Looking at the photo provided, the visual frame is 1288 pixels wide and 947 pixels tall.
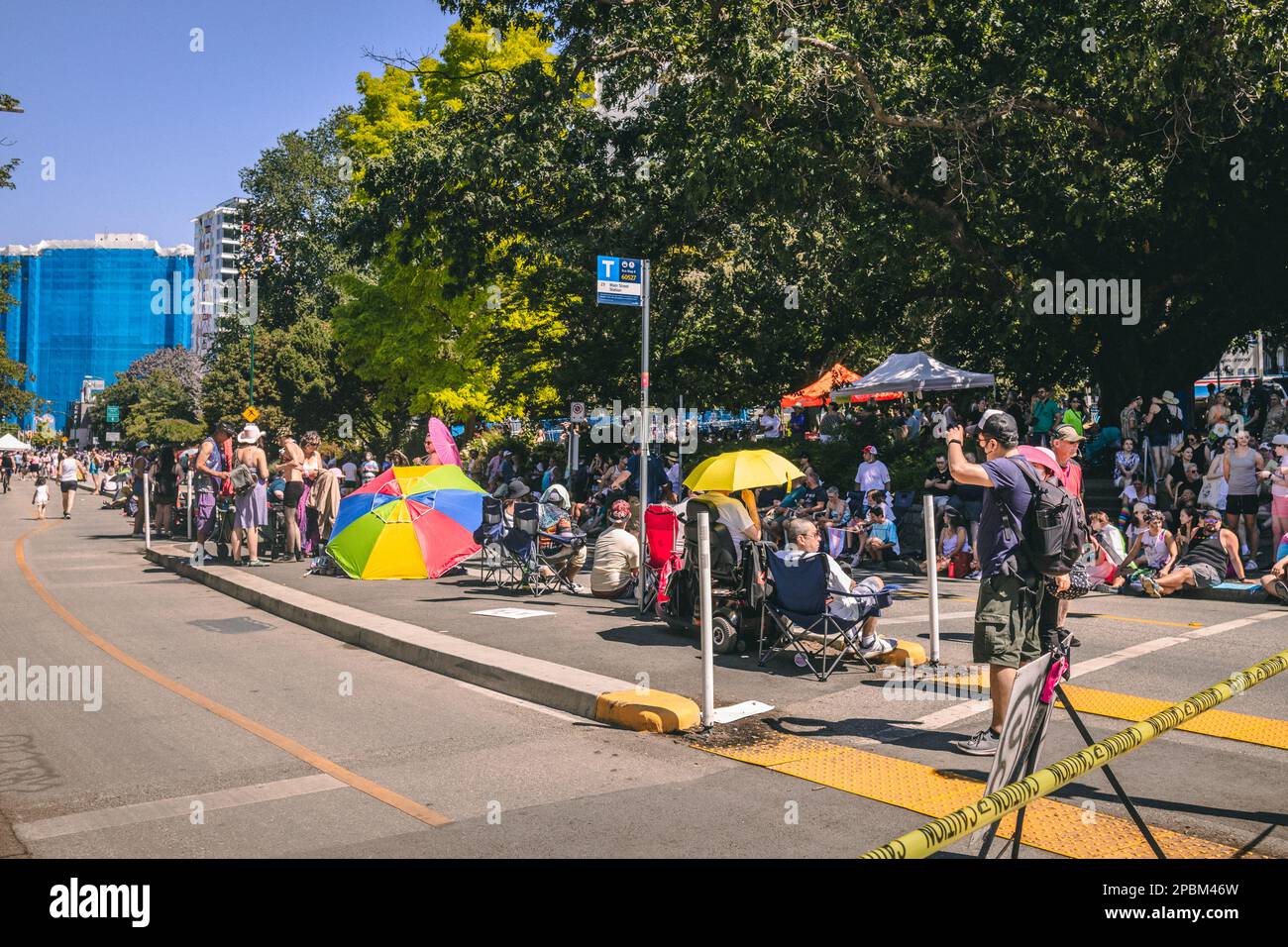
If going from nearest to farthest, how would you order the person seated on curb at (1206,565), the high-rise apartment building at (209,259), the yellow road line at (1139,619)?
the yellow road line at (1139,619) → the person seated on curb at (1206,565) → the high-rise apartment building at (209,259)

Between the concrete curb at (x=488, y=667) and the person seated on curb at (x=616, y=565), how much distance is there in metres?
2.82

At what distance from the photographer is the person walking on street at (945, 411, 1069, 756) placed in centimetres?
644


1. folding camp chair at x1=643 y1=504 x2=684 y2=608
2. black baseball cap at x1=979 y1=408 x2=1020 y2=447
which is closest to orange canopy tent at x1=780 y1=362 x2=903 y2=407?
folding camp chair at x1=643 y1=504 x2=684 y2=608

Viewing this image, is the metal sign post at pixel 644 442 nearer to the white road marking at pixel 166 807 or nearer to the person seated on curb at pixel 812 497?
the white road marking at pixel 166 807

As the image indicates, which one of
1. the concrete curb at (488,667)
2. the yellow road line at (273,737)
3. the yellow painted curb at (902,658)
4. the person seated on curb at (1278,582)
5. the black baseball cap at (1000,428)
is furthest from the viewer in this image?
the person seated on curb at (1278,582)

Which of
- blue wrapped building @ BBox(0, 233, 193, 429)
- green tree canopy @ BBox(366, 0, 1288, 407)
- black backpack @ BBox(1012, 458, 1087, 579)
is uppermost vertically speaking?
blue wrapped building @ BBox(0, 233, 193, 429)

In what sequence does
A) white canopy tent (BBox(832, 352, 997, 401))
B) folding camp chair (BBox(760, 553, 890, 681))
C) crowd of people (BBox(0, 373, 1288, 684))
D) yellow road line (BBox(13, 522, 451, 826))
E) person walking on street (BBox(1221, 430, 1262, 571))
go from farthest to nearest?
white canopy tent (BBox(832, 352, 997, 401)) < person walking on street (BBox(1221, 430, 1262, 571)) < crowd of people (BBox(0, 373, 1288, 684)) < folding camp chair (BBox(760, 553, 890, 681)) < yellow road line (BBox(13, 522, 451, 826))

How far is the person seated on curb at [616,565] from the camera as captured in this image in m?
13.3

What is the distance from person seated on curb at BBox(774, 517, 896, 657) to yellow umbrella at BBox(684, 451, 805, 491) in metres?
1.35

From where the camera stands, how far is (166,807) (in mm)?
5676

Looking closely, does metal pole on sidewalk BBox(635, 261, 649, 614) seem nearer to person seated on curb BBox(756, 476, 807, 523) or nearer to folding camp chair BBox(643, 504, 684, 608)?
folding camp chair BBox(643, 504, 684, 608)

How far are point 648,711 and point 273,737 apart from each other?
2.46 metres

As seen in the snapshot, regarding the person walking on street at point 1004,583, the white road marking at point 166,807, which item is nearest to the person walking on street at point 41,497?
the white road marking at point 166,807
